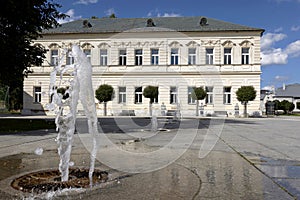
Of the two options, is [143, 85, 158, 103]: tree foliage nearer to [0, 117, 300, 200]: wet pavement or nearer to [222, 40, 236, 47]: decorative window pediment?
[222, 40, 236, 47]: decorative window pediment

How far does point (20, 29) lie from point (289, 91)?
226 feet

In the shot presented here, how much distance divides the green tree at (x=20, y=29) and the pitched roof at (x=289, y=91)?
63182mm

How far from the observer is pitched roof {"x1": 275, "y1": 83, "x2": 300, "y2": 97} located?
69250mm

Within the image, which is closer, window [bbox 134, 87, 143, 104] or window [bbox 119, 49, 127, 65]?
window [bbox 134, 87, 143, 104]

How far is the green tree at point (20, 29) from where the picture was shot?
1309 cm

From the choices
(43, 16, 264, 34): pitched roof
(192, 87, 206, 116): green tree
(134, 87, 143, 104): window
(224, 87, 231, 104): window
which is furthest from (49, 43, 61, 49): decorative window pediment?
(224, 87, 231, 104): window

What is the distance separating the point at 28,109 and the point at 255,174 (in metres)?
35.5

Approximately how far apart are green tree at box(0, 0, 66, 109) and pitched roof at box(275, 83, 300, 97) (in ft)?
207

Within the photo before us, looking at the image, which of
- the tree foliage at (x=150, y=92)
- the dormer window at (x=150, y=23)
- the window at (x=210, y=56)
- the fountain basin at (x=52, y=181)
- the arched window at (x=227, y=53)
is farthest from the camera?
the dormer window at (x=150, y=23)

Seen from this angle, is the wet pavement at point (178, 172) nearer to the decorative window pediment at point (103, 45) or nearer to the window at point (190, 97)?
the window at point (190, 97)

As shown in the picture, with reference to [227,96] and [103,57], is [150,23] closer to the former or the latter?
[103,57]

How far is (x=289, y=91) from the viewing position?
2808 inches

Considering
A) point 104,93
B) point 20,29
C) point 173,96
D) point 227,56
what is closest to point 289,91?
point 227,56

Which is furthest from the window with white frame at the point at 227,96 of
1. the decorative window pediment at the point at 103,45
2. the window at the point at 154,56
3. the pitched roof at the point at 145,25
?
the decorative window pediment at the point at 103,45
